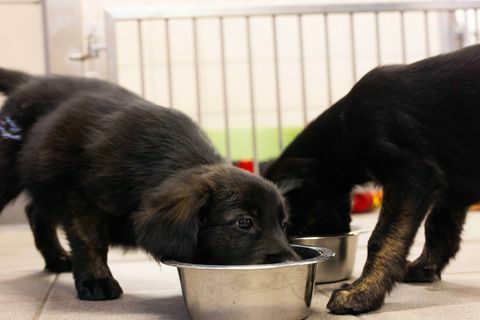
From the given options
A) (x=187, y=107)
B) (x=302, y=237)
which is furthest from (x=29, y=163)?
(x=187, y=107)

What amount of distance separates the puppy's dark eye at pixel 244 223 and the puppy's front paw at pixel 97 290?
2.14 feet

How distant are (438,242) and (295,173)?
65 cm

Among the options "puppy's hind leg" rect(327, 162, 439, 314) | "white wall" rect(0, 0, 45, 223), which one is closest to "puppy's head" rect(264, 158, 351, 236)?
"puppy's hind leg" rect(327, 162, 439, 314)

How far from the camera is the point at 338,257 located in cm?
258

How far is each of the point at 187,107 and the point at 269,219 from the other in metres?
4.37

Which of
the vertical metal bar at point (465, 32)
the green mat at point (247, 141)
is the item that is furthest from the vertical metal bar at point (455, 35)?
the green mat at point (247, 141)

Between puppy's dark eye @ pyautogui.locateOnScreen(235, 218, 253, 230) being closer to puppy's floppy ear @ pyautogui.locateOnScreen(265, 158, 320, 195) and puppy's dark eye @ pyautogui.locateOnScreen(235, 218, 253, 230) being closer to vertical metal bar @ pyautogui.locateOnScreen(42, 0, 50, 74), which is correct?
puppy's floppy ear @ pyautogui.locateOnScreen(265, 158, 320, 195)

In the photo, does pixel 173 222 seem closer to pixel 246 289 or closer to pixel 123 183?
pixel 246 289

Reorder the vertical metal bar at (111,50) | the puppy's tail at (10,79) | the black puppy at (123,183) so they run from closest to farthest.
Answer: the black puppy at (123,183) → the puppy's tail at (10,79) → the vertical metal bar at (111,50)

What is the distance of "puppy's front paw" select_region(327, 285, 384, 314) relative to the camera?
2033mm

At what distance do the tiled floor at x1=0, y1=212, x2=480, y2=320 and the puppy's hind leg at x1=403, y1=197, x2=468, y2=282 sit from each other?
0.23 ft

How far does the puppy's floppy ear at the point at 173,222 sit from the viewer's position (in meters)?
1.84

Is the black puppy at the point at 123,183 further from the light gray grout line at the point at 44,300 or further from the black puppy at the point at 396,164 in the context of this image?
the black puppy at the point at 396,164

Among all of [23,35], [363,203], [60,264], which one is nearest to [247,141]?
[363,203]
